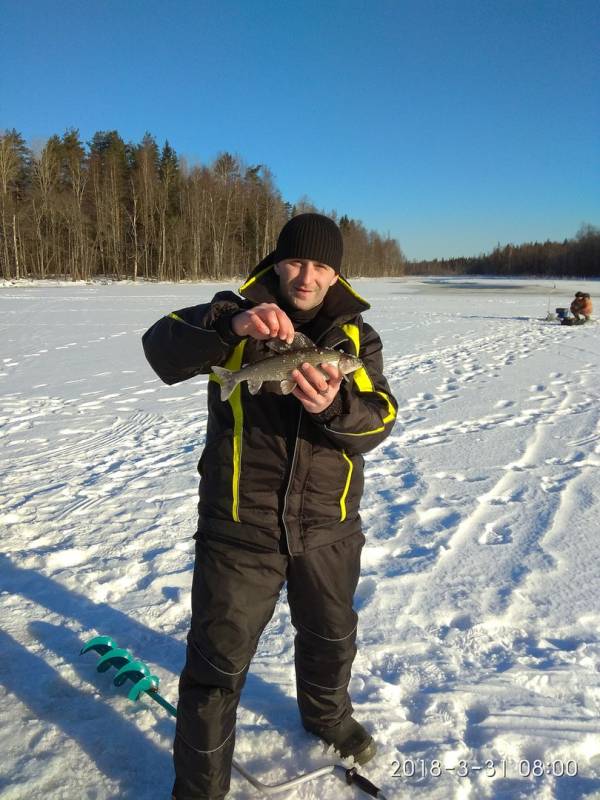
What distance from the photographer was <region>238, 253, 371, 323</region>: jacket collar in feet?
7.23

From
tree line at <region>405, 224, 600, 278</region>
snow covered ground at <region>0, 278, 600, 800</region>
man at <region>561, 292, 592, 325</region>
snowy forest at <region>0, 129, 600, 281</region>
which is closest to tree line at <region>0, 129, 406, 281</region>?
snowy forest at <region>0, 129, 600, 281</region>

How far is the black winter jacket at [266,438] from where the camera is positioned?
6.72 ft

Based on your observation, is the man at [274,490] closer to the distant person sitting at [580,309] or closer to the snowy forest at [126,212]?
the distant person sitting at [580,309]

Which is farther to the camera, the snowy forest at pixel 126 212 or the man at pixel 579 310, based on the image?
the snowy forest at pixel 126 212

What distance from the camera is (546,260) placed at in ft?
424

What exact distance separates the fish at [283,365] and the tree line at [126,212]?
4947cm

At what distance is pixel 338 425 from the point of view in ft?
6.57

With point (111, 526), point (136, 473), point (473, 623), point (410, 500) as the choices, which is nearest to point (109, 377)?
point (136, 473)

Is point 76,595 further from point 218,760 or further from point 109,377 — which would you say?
point 109,377

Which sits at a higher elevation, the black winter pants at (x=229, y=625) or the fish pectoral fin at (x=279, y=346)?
the fish pectoral fin at (x=279, y=346)

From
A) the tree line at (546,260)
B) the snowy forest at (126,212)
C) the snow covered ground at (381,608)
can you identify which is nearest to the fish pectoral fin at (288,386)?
the snow covered ground at (381,608)

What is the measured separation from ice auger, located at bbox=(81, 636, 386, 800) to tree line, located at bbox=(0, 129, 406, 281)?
48865 millimetres

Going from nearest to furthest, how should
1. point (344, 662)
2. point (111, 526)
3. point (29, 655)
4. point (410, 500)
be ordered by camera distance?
point (344, 662) → point (29, 655) → point (111, 526) → point (410, 500)

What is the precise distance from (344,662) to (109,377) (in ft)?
28.5
